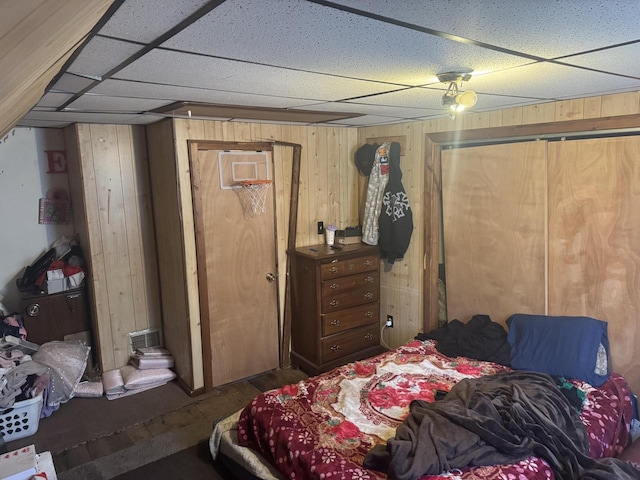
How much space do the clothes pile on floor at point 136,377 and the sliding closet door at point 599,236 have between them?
3.22 meters

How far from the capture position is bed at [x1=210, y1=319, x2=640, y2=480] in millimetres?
2041

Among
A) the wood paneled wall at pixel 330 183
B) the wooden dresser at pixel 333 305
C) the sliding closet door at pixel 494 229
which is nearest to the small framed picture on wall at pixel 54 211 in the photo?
the wood paneled wall at pixel 330 183

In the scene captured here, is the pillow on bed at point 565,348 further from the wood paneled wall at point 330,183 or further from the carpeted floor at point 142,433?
the carpeted floor at point 142,433

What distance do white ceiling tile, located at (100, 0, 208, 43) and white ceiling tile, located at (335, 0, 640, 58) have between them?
0.38 meters

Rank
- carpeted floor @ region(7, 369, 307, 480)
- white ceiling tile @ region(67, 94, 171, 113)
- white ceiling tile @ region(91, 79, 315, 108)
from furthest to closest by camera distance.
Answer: carpeted floor @ region(7, 369, 307, 480) → white ceiling tile @ region(67, 94, 171, 113) → white ceiling tile @ region(91, 79, 315, 108)

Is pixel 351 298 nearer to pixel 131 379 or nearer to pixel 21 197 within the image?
pixel 131 379

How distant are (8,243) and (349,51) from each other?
149 inches

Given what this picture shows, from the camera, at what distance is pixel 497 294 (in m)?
3.44

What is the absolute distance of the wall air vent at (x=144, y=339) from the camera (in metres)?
4.11

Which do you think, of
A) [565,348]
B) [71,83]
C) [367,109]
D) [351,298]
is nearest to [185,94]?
[71,83]

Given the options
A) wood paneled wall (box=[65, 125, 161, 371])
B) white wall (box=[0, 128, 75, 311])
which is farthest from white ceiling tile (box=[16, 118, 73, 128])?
white wall (box=[0, 128, 75, 311])

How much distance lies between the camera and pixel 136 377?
385 cm

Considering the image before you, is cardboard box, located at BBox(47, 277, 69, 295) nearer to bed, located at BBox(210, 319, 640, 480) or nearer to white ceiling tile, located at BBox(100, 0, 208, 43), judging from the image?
bed, located at BBox(210, 319, 640, 480)

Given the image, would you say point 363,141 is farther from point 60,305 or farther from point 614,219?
point 60,305
